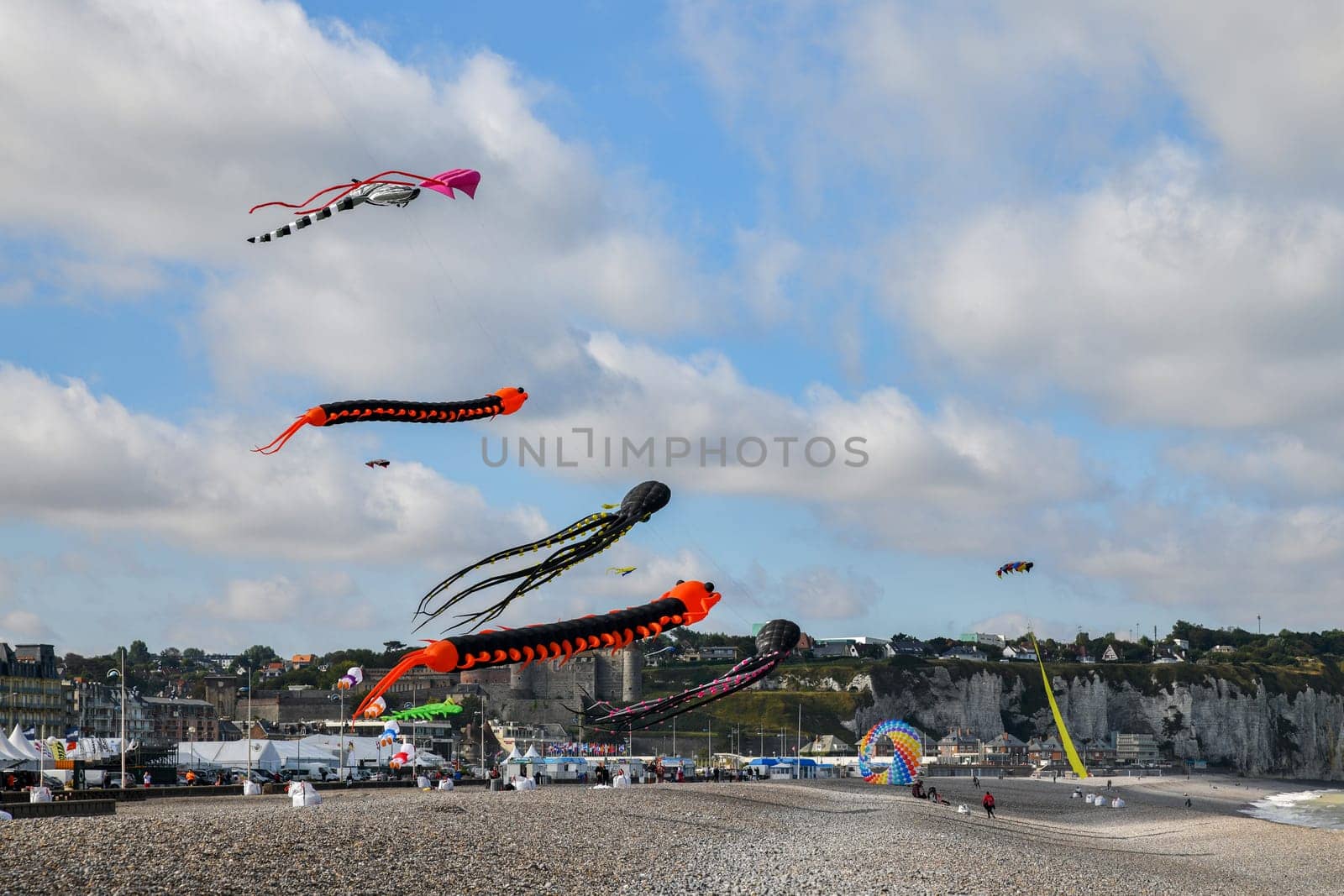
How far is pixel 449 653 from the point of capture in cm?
2036

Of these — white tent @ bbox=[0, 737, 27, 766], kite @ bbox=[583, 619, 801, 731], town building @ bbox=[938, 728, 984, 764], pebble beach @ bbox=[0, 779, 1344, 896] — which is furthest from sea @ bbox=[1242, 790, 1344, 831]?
white tent @ bbox=[0, 737, 27, 766]

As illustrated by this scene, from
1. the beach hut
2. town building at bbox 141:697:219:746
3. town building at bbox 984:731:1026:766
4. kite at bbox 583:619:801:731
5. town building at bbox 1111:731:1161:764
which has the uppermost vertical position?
kite at bbox 583:619:801:731

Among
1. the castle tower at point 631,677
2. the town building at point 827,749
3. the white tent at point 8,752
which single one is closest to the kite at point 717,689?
the white tent at point 8,752

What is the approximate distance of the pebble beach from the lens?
22.5 m

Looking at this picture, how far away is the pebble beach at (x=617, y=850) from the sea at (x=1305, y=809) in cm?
2976

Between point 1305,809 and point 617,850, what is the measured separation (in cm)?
9245

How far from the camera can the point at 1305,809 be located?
4190 inches

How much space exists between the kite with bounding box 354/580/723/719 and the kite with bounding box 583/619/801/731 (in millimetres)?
1189

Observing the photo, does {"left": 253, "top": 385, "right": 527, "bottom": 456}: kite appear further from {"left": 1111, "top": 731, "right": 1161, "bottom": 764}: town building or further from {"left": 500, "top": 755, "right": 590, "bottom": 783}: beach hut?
{"left": 1111, "top": 731, "right": 1161, "bottom": 764}: town building

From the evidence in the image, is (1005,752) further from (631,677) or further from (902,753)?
(902,753)

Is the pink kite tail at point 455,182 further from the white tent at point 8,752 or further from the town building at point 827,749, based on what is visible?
the town building at point 827,749

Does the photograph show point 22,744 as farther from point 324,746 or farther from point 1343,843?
point 1343,843

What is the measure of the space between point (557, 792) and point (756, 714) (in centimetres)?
13564

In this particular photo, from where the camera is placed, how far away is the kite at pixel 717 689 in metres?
23.9
